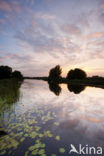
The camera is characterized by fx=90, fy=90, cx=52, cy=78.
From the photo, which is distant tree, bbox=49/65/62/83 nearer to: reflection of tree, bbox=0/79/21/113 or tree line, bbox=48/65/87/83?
tree line, bbox=48/65/87/83

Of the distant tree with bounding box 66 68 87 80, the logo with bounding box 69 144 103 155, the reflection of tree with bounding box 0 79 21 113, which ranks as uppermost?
the distant tree with bounding box 66 68 87 80

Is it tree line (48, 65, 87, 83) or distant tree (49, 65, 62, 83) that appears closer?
tree line (48, 65, 87, 83)

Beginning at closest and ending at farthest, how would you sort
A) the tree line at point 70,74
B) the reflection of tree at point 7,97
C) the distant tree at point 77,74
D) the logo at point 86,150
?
the logo at point 86,150 → the reflection of tree at point 7,97 → the distant tree at point 77,74 → the tree line at point 70,74

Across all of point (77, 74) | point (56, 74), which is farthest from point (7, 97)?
point (77, 74)

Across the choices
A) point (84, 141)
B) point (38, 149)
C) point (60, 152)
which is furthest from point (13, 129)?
point (84, 141)

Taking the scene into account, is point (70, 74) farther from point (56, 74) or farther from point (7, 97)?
point (7, 97)

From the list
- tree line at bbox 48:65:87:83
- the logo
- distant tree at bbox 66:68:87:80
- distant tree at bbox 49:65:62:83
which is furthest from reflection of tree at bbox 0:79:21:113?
distant tree at bbox 66:68:87:80

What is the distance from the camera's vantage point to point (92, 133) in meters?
5.57

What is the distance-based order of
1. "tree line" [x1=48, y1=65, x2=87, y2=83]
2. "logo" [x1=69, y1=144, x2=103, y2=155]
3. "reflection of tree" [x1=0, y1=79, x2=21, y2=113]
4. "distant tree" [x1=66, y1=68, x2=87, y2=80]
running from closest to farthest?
"logo" [x1=69, y1=144, x2=103, y2=155]
"reflection of tree" [x1=0, y1=79, x2=21, y2=113]
"distant tree" [x1=66, y1=68, x2=87, y2=80]
"tree line" [x1=48, y1=65, x2=87, y2=83]

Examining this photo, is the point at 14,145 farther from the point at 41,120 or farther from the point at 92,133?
the point at 92,133

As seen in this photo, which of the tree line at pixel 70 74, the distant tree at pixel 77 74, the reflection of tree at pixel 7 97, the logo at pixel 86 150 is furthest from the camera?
the tree line at pixel 70 74

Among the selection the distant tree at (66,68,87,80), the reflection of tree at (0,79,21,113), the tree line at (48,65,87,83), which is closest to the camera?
the reflection of tree at (0,79,21,113)

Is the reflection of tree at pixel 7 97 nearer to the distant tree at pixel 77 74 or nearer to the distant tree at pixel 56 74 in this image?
the distant tree at pixel 56 74

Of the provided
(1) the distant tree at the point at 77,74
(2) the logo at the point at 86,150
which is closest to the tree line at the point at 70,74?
(1) the distant tree at the point at 77,74
